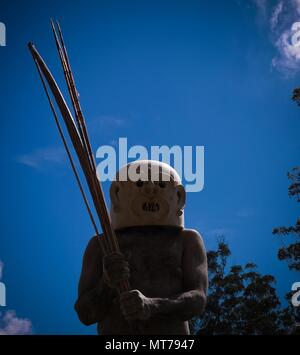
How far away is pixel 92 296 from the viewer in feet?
14.4

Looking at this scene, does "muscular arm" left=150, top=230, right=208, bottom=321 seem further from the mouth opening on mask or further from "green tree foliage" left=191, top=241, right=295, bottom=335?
"green tree foliage" left=191, top=241, right=295, bottom=335

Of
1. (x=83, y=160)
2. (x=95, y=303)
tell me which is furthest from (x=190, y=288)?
(x=83, y=160)

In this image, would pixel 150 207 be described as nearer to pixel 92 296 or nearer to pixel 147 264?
pixel 147 264

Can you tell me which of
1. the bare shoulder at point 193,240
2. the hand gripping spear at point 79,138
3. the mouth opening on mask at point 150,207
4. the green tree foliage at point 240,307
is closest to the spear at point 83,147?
the hand gripping spear at point 79,138

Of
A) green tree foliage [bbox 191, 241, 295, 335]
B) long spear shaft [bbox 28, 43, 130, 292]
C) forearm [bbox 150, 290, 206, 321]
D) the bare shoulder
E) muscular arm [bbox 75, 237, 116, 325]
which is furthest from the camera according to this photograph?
green tree foliage [bbox 191, 241, 295, 335]

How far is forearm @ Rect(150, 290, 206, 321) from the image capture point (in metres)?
4.11

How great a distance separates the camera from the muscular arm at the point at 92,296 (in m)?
4.37

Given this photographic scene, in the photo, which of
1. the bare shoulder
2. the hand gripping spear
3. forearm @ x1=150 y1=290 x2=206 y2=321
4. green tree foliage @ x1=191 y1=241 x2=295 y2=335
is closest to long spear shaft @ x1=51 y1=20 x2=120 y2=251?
the hand gripping spear

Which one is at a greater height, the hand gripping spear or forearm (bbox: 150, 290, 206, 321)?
the hand gripping spear

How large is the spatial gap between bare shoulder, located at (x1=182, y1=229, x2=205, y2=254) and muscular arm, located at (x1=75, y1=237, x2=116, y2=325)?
3.10 feet

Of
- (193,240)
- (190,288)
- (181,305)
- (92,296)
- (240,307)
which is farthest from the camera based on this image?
(240,307)

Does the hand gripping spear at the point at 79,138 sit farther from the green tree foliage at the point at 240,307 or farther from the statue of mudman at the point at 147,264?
the green tree foliage at the point at 240,307

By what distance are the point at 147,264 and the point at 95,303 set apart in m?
0.64
